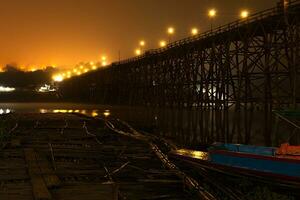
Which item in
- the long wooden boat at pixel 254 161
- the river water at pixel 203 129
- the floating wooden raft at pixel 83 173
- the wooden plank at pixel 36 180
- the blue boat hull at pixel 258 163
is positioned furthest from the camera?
the river water at pixel 203 129

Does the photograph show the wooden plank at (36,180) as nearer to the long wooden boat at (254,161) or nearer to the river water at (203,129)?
the long wooden boat at (254,161)

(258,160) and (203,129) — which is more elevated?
(203,129)

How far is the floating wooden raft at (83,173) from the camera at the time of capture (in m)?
11.5

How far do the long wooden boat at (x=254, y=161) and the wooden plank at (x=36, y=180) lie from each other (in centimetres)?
660

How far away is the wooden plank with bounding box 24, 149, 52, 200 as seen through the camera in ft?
35.2

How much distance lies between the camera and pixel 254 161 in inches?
662

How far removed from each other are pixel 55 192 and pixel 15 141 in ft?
35.1

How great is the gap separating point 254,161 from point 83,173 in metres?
6.62

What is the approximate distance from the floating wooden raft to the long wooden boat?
7.41 ft

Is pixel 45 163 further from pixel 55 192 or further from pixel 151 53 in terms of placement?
pixel 151 53

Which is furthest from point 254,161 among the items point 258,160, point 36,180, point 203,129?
point 203,129

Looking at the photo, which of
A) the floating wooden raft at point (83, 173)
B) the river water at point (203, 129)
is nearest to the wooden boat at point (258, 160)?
the floating wooden raft at point (83, 173)

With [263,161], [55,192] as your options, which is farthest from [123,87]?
[55,192]

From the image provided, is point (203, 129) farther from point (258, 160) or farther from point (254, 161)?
point (258, 160)
